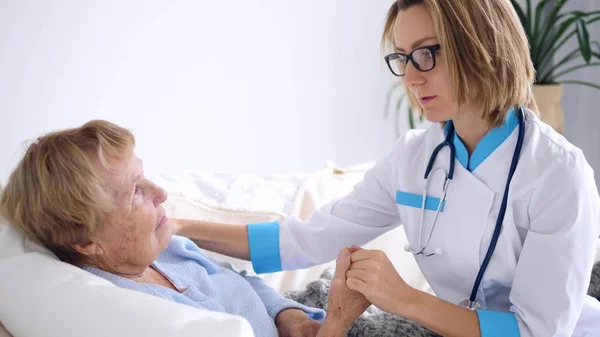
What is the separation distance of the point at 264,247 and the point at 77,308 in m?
0.77

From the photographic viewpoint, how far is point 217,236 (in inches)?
80.7

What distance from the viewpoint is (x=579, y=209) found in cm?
156

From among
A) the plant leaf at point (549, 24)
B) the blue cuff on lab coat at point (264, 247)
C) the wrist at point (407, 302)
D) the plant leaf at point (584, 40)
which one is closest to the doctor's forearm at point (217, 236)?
the blue cuff on lab coat at point (264, 247)

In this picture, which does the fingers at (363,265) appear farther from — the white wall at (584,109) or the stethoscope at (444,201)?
the white wall at (584,109)

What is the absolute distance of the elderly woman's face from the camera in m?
1.64

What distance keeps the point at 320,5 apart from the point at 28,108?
1.83m

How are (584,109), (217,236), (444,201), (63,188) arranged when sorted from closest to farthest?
(63,188)
(444,201)
(217,236)
(584,109)

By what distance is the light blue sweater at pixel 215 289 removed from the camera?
177 centimetres

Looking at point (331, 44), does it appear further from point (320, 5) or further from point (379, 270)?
point (379, 270)

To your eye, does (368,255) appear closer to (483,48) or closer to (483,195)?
(483,195)

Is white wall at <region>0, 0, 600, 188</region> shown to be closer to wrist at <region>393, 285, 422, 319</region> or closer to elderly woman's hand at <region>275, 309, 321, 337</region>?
elderly woman's hand at <region>275, 309, 321, 337</region>

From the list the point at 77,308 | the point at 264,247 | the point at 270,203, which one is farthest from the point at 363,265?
the point at 270,203

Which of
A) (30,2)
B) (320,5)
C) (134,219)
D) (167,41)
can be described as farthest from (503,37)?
(320,5)

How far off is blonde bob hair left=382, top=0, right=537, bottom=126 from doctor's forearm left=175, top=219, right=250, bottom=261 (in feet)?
2.31
